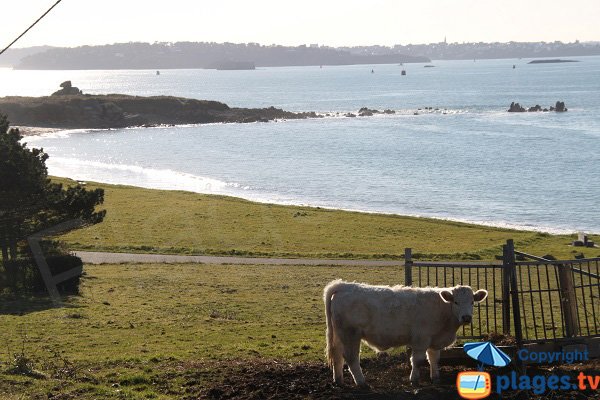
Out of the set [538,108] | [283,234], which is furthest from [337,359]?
[538,108]

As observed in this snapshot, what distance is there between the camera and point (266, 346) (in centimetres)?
2053

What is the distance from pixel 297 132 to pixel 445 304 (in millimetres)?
145188

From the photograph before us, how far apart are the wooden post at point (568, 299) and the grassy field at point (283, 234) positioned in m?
27.2

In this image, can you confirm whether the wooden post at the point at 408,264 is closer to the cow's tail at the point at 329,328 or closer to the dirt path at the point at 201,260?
the cow's tail at the point at 329,328

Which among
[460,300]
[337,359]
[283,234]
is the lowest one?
[283,234]

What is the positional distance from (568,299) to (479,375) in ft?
11.1

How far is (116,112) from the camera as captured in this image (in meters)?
182

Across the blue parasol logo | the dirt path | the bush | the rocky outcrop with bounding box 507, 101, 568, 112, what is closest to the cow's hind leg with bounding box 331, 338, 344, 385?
the blue parasol logo

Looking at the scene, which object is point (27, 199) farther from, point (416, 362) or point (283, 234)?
point (416, 362)

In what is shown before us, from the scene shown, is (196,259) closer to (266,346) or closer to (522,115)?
Answer: (266,346)

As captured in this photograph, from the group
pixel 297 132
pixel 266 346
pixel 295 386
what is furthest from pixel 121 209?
pixel 297 132

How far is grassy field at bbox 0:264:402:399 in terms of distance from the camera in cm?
1659

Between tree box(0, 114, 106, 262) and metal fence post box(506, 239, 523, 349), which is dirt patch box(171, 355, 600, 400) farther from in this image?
tree box(0, 114, 106, 262)

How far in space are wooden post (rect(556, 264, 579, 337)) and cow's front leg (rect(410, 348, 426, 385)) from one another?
→ 361cm
